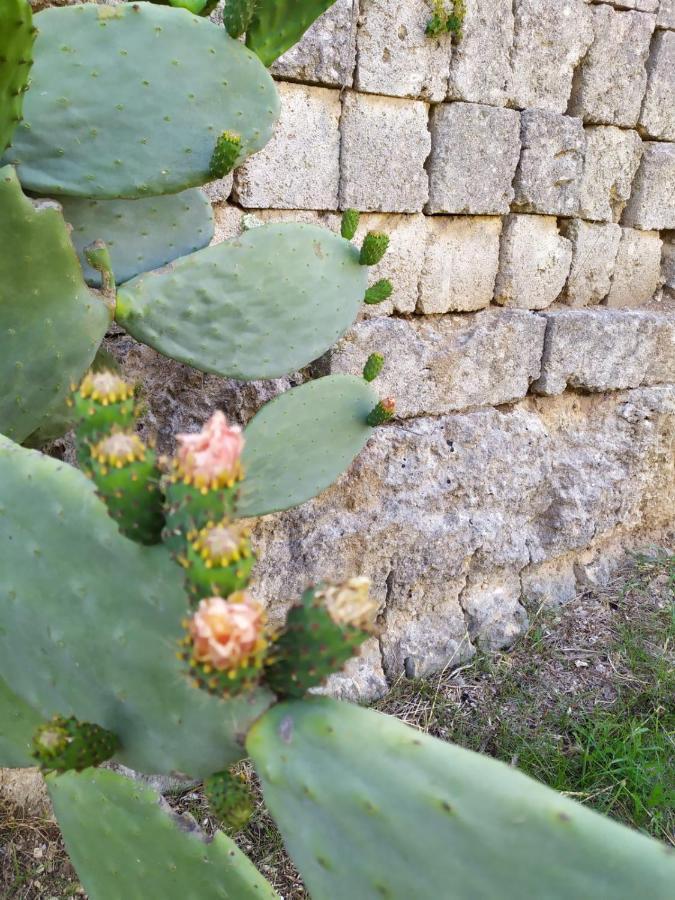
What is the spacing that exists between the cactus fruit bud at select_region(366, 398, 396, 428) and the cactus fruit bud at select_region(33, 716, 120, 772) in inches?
45.1

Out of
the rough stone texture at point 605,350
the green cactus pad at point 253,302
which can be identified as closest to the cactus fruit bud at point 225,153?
the green cactus pad at point 253,302

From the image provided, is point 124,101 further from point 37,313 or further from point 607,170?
point 607,170

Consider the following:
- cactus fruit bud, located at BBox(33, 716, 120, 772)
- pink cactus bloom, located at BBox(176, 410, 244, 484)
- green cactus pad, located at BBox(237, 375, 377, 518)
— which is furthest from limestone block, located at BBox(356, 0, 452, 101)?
cactus fruit bud, located at BBox(33, 716, 120, 772)

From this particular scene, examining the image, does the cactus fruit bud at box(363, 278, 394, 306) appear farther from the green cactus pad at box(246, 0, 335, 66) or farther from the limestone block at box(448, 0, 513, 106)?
the limestone block at box(448, 0, 513, 106)

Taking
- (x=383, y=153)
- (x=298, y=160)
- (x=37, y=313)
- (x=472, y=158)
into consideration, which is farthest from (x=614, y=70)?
(x=37, y=313)

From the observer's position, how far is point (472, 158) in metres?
2.46

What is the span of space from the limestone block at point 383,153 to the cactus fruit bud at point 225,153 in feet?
2.44

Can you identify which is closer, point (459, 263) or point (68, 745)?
point (68, 745)

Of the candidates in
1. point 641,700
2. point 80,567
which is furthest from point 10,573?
point 641,700

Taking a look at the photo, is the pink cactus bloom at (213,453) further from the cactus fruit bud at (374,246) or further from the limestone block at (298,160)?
the limestone block at (298,160)

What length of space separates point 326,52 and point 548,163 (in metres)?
0.94

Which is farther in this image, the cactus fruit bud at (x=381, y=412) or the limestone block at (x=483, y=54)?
the limestone block at (x=483, y=54)

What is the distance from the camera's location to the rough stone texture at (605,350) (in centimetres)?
281

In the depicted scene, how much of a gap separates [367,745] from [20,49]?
3.97 ft
